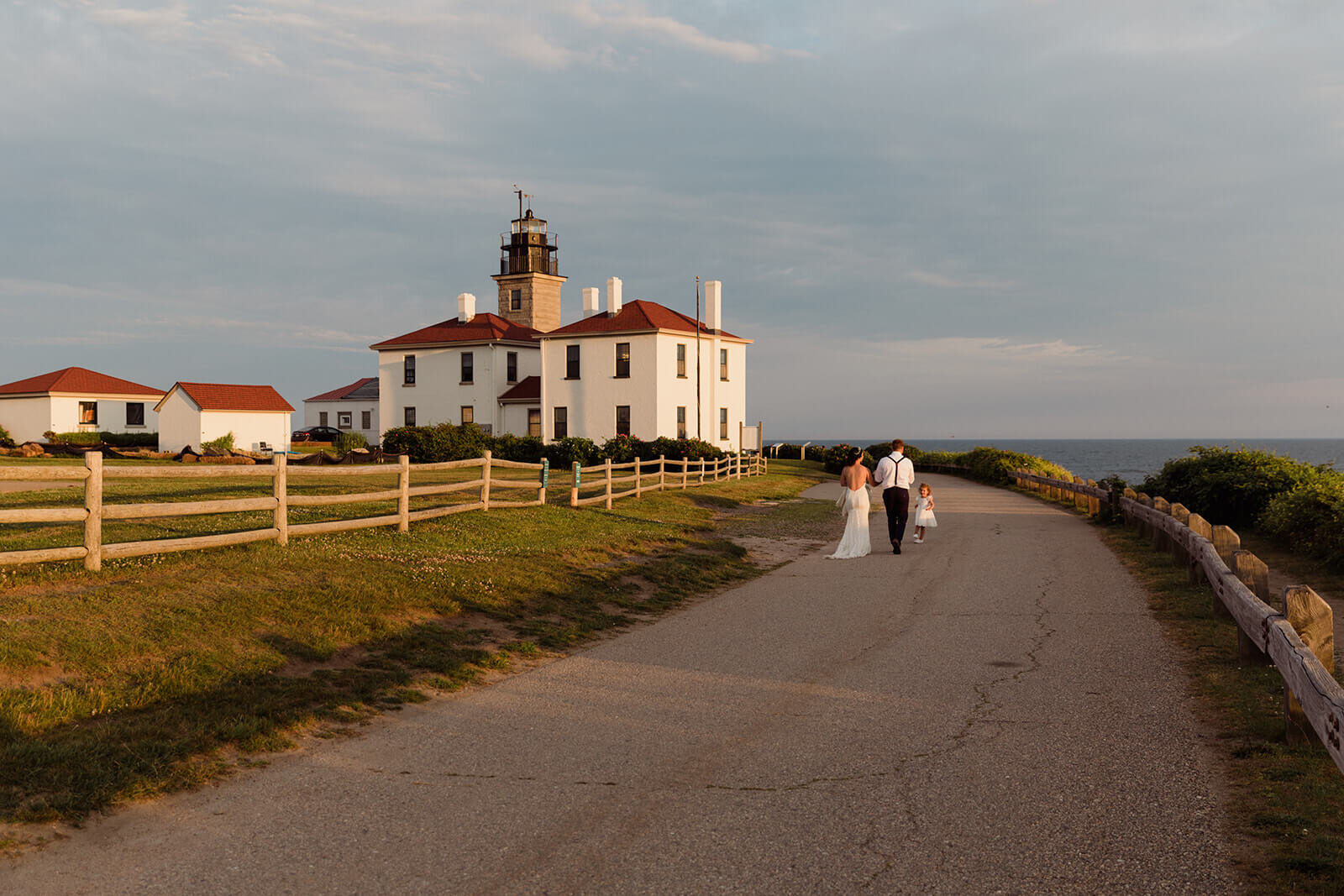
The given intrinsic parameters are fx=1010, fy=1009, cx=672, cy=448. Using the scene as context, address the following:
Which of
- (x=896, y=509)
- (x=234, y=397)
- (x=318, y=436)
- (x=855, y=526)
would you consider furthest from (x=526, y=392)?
(x=855, y=526)

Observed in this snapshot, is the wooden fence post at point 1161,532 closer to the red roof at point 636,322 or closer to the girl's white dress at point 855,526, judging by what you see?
the girl's white dress at point 855,526

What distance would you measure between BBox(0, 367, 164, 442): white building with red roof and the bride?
5065cm

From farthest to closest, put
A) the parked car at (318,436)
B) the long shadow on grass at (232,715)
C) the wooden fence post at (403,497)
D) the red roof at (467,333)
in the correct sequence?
the parked car at (318,436) < the red roof at (467,333) < the wooden fence post at (403,497) < the long shadow on grass at (232,715)

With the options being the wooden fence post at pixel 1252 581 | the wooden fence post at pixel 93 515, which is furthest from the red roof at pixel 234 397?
the wooden fence post at pixel 1252 581

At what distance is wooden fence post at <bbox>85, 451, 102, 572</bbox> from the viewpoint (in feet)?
32.4

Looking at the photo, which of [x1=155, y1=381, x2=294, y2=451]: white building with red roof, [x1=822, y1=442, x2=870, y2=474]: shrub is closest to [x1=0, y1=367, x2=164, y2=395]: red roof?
[x1=155, y1=381, x2=294, y2=451]: white building with red roof

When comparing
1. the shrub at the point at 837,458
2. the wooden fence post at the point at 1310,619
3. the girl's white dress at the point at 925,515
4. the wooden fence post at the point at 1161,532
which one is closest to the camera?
the wooden fence post at the point at 1310,619

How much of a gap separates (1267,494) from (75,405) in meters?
56.4

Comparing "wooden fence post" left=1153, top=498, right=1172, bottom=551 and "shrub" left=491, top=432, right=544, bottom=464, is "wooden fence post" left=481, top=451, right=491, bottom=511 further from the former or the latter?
"shrub" left=491, top=432, right=544, bottom=464

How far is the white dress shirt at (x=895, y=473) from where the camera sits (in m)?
17.8

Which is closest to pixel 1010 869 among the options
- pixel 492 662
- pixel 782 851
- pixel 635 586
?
pixel 782 851

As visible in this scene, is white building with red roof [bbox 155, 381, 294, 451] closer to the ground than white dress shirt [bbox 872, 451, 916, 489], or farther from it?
farther from it

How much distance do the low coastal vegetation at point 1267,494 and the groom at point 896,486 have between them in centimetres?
617

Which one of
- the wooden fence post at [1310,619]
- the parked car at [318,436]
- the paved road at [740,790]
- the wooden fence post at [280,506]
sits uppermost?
the parked car at [318,436]
